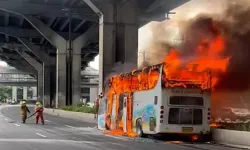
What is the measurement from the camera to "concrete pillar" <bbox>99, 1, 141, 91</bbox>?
36.4 m

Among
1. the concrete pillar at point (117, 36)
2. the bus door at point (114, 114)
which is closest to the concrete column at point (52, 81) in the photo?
the concrete pillar at point (117, 36)

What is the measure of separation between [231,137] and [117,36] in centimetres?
2037

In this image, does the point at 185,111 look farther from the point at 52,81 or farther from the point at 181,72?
the point at 52,81

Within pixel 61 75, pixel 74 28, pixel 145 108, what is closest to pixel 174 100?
pixel 145 108

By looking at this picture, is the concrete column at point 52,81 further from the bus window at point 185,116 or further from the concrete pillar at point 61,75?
the bus window at point 185,116

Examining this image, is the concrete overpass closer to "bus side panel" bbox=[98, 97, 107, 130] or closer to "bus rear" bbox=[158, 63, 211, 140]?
"bus side panel" bbox=[98, 97, 107, 130]

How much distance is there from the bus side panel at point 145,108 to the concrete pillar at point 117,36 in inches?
598

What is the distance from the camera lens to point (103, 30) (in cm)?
3641

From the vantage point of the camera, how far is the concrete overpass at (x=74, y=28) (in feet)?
120

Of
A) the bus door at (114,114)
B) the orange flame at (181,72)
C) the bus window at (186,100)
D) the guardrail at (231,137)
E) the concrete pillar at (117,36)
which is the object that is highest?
the concrete pillar at (117,36)

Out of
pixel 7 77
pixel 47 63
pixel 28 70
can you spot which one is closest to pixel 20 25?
pixel 47 63

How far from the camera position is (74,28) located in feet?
217

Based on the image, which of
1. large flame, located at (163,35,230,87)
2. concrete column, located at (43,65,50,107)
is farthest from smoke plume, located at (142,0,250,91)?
concrete column, located at (43,65,50,107)

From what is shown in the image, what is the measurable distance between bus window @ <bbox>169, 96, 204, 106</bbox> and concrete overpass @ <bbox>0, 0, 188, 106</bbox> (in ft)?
39.0
